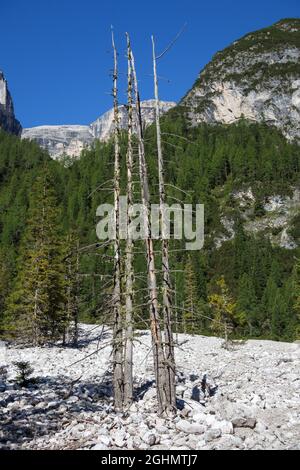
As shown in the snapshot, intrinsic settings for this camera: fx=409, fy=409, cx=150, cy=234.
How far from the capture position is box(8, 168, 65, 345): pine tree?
93.5 feet

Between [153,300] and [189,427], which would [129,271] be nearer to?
[153,300]

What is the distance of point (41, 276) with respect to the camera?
28797 mm

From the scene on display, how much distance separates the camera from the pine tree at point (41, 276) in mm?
28500

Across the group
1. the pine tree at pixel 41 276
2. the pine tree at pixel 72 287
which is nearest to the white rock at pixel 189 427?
the pine tree at pixel 41 276

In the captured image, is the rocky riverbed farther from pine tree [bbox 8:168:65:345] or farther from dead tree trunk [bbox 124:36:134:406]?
pine tree [bbox 8:168:65:345]

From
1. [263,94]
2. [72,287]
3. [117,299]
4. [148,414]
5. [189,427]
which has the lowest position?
[148,414]

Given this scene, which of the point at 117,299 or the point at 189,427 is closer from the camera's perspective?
the point at 189,427

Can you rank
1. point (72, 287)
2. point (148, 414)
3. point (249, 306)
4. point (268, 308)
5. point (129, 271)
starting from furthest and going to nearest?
point (268, 308) < point (249, 306) < point (72, 287) < point (129, 271) < point (148, 414)

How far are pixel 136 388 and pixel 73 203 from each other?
115 metres

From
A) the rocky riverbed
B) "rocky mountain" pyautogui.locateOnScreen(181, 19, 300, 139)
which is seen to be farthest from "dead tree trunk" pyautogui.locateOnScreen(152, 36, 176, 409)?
"rocky mountain" pyautogui.locateOnScreen(181, 19, 300, 139)

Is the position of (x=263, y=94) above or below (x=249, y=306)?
above

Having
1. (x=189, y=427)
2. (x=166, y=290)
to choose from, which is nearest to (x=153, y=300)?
(x=166, y=290)

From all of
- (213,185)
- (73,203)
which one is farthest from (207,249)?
(73,203)
